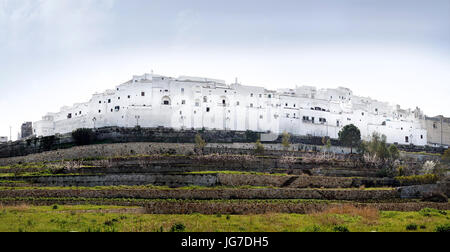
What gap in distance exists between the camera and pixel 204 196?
32969 millimetres

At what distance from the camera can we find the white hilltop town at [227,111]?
5694 cm

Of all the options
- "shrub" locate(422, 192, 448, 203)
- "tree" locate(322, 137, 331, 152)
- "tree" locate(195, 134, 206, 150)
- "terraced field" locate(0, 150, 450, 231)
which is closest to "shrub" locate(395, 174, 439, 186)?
"terraced field" locate(0, 150, 450, 231)

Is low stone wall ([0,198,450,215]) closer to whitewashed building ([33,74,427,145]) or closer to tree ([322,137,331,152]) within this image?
tree ([322,137,331,152])

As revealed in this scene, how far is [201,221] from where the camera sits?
25203mm

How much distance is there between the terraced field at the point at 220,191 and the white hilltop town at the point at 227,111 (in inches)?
496

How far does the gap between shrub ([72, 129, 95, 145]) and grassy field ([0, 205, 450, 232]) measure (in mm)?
23338

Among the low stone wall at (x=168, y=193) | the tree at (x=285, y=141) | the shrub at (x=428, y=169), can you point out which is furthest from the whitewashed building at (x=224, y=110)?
the low stone wall at (x=168, y=193)

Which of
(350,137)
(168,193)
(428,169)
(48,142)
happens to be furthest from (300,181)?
(48,142)

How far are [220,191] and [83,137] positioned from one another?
81.0 feet

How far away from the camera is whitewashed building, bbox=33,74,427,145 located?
56938mm

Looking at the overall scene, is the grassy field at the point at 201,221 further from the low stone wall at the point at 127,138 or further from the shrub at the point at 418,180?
the low stone wall at the point at 127,138

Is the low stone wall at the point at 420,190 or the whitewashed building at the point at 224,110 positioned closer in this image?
the low stone wall at the point at 420,190
